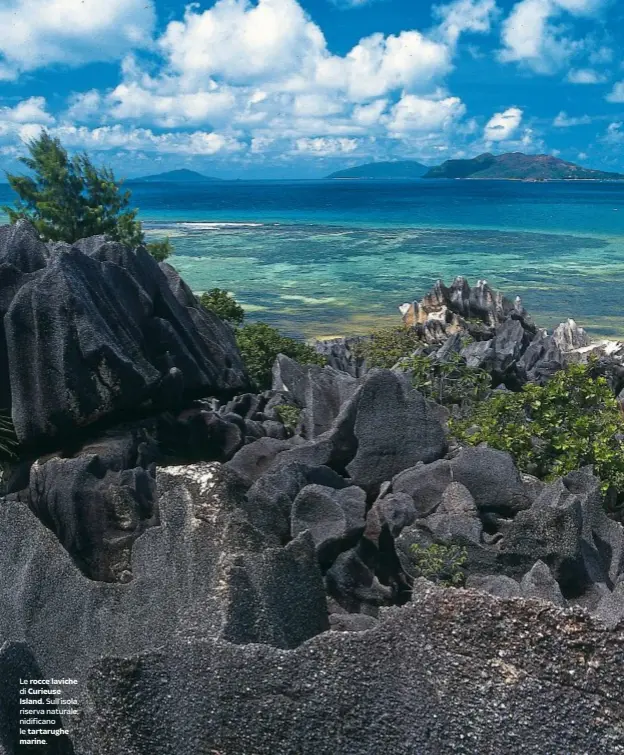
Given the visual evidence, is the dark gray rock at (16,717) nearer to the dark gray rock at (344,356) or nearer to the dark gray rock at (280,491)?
the dark gray rock at (280,491)

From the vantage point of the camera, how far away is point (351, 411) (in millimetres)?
9914

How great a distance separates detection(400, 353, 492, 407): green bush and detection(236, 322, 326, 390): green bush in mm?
3056

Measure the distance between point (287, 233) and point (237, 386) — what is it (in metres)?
65.9

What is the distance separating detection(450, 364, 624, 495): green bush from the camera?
9945 mm

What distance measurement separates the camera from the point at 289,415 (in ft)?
39.0

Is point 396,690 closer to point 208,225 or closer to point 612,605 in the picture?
point 612,605

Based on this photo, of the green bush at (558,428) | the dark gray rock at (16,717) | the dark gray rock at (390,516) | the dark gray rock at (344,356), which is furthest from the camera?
the dark gray rock at (344,356)

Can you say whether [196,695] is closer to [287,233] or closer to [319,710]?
[319,710]

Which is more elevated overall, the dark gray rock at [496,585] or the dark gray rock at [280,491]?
the dark gray rock at [280,491]

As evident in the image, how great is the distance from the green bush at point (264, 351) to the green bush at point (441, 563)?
768 cm

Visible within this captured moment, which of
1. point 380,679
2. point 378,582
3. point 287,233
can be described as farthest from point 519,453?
point 287,233

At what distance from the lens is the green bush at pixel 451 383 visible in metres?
13.4

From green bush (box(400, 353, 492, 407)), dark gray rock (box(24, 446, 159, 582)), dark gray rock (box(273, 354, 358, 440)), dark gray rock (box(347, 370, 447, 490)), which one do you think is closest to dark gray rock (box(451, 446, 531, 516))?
dark gray rock (box(347, 370, 447, 490))

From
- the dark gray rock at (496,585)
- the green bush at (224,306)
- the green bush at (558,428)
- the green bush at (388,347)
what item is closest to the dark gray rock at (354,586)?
the dark gray rock at (496,585)
